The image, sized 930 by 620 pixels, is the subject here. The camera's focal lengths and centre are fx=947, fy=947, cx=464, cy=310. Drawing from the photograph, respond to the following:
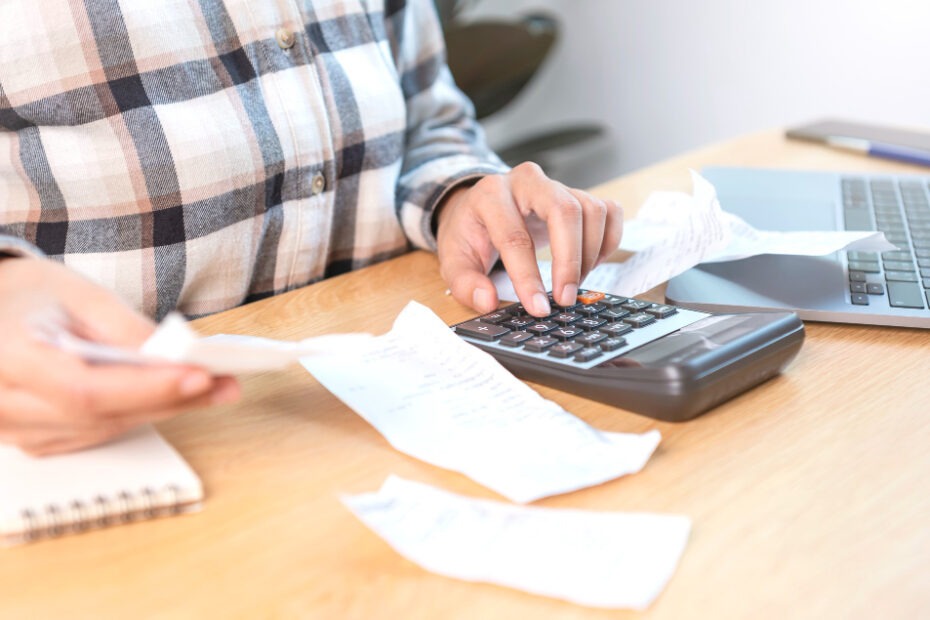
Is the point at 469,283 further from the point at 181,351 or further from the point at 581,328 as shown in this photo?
the point at 181,351

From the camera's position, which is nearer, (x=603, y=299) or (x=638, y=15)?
(x=603, y=299)

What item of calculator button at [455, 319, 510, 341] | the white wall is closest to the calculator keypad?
calculator button at [455, 319, 510, 341]

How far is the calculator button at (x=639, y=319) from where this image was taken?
1.79 ft

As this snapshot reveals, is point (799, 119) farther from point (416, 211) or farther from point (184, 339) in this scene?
point (184, 339)

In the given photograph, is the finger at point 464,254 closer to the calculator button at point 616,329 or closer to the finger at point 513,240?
the finger at point 513,240

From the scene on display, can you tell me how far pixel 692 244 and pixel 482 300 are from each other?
0.53 ft

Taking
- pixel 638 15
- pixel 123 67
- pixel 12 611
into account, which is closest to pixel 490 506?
pixel 12 611

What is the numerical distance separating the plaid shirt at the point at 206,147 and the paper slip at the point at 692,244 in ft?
0.49

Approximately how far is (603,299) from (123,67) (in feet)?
1.20

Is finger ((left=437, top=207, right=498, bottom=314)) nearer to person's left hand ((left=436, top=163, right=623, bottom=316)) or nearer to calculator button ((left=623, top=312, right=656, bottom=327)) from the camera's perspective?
person's left hand ((left=436, top=163, right=623, bottom=316))

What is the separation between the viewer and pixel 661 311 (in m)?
0.56

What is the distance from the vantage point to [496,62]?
196 centimetres

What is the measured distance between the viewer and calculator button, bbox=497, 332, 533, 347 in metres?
0.55

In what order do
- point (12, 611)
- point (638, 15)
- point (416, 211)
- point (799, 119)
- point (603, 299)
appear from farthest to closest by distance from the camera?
point (638, 15) < point (799, 119) < point (416, 211) < point (603, 299) < point (12, 611)
